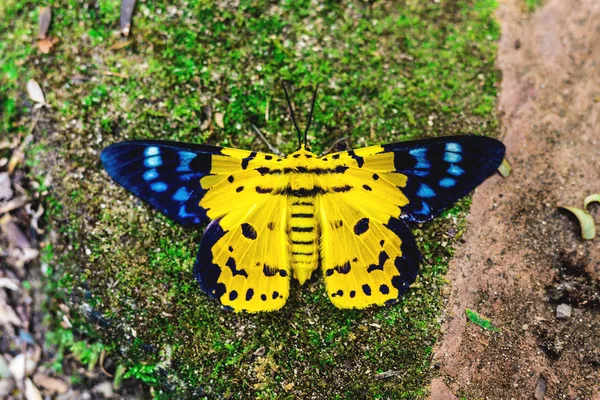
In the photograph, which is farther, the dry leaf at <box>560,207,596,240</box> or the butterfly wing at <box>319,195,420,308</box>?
the dry leaf at <box>560,207,596,240</box>

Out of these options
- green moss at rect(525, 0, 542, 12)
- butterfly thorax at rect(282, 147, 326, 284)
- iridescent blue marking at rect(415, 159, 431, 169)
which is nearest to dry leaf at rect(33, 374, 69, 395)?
butterfly thorax at rect(282, 147, 326, 284)

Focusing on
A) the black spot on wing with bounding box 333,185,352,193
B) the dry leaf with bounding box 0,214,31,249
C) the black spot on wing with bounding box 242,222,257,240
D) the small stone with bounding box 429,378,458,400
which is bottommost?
the dry leaf with bounding box 0,214,31,249

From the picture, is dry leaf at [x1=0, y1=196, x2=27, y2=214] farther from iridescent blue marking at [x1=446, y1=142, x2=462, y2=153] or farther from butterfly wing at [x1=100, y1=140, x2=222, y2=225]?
iridescent blue marking at [x1=446, y1=142, x2=462, y2=153]

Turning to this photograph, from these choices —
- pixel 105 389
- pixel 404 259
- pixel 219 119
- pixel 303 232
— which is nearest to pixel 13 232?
pixel 105 389

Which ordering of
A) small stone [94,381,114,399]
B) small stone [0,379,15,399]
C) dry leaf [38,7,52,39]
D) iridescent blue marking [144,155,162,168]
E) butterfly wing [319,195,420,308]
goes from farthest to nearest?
small stone [0,379,15,399], dry leaf [38,7,52,39], small stone [94,381,114,399], iridescent blue marking [144,155,162,168], butterfly wing [319,195,420,308]

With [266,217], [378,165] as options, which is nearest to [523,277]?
[378,165]

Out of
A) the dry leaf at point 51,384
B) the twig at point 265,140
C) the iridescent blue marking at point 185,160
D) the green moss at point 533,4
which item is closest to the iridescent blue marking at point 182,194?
the iridescent blue marking at point 185,160
